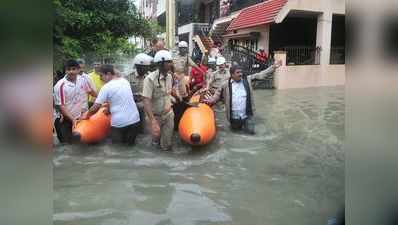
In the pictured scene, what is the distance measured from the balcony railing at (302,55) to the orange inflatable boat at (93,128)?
7.74m

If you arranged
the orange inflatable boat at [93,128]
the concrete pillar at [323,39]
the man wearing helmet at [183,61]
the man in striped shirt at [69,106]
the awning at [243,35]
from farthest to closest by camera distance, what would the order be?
1. the awning at [243,35]
2. the concrete pillar at [323,39]
3. the man wearing helmet at [183,61]
4. the orange inflatable boat at [93,128]
5. the man in striped shirt at [69,106]

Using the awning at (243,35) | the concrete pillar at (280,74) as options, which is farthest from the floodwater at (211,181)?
the awning at (243,35)

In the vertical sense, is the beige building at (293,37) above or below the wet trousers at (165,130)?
above

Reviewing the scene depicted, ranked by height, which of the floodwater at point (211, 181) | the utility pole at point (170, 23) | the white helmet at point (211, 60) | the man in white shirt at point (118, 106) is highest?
the utility pole at point (170, 23)

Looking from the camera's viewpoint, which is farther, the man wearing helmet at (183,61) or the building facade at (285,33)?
the building facade at (285,33)

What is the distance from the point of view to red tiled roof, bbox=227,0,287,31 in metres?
11.2

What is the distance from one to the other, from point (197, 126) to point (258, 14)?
26.4ft

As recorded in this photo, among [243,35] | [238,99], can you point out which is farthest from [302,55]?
[238,99]

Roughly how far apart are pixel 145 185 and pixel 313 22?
10.1 m

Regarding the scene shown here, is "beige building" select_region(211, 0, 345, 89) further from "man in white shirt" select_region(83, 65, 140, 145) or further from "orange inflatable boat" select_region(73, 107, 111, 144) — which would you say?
"orange inflatable boat" select_region(73, 107, 111, 144)

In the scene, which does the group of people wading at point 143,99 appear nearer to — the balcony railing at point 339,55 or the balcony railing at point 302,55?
the balcony railing at point 339,55

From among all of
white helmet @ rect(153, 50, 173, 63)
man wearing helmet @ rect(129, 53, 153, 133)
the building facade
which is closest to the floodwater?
man wearing helmet @ rect(129, 53, 153, 133)

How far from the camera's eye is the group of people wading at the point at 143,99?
4.68m

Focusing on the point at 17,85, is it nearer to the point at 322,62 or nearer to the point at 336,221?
the point at 336,221
